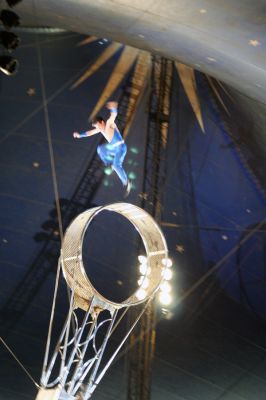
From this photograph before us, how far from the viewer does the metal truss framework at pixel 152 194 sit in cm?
841

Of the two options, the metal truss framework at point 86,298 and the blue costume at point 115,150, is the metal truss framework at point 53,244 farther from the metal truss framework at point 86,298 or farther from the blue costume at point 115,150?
the metal truss framework at point 86,298

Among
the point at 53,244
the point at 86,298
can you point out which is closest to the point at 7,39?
the point at 86,298

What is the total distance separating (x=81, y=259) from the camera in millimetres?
4574

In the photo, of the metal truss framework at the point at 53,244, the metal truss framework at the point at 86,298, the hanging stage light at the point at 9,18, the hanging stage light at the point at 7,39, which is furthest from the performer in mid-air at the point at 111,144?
the metal truss framework at the point at 53,244

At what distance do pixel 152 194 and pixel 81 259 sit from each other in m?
4.15

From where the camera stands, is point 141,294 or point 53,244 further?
point 53,244

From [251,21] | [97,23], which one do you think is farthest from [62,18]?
[251,21]

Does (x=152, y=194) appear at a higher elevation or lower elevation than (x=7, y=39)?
lower

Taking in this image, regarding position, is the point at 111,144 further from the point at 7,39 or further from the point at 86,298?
the point at 86,298

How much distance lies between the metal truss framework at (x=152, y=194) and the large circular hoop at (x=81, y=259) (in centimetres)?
350

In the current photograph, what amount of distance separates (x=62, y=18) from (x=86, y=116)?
378cm

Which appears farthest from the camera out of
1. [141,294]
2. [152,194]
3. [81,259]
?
[152,194]

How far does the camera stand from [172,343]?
404 inches

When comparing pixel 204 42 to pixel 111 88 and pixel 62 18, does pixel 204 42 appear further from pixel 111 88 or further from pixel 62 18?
pixel 111 88
